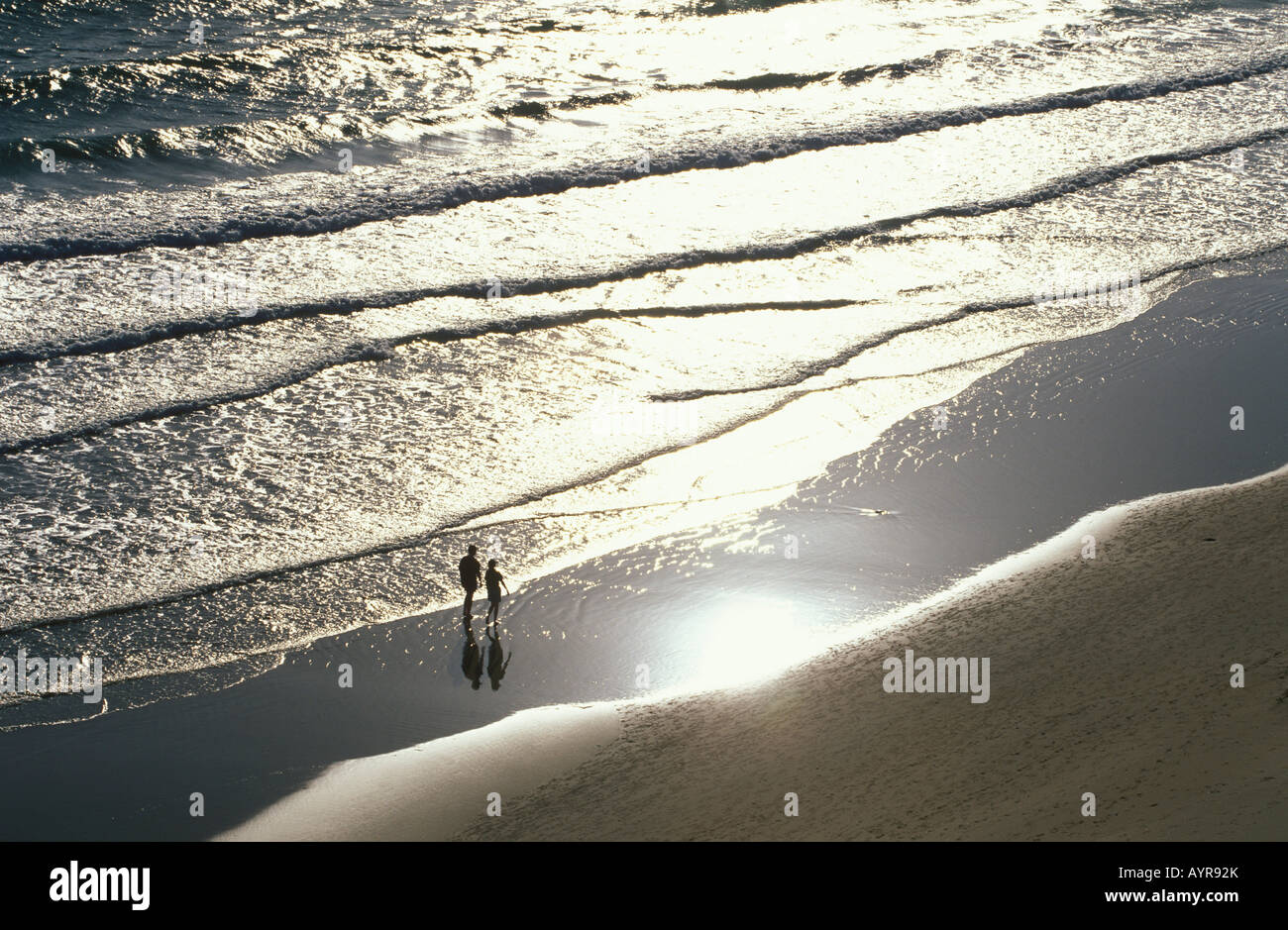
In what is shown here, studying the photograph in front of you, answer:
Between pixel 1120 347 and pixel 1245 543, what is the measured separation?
3.95 m

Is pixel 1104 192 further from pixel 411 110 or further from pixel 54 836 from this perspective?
pixel 54 836

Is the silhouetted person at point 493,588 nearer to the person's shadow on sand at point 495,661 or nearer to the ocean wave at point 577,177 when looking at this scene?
the person's shadow on sand at point 495,661

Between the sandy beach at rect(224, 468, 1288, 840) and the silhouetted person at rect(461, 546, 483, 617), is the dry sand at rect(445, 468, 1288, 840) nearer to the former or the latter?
the sandy beach at rect(224, 468, 1288, 840)

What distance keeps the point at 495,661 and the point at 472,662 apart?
14cm

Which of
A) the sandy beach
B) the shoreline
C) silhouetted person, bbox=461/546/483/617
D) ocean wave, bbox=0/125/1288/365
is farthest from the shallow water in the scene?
the sandy beach

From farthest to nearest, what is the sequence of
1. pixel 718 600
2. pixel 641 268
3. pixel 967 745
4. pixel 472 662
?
pixel 641 268
pixel 718 600
pixel 472 662
pixel 967 745

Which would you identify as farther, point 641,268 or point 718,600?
point 641,268

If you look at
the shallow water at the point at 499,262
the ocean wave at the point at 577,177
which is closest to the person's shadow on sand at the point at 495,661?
the shallow water at the point at 499,262

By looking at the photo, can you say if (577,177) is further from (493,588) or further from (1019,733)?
(1019,733)

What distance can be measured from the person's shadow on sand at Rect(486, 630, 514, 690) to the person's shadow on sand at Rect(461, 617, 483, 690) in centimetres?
5

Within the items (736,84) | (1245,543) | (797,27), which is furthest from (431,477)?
(797,27)

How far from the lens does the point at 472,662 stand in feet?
24.9

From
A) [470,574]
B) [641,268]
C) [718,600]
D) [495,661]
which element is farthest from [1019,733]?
[641,268]

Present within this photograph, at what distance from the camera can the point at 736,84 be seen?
21.3m
